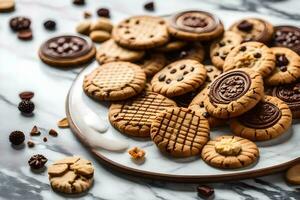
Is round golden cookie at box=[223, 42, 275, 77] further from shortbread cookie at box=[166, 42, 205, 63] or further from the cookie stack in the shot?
shortbread cookie at box=[166, 42, 205, 63]

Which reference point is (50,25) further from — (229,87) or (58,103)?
(229,87)

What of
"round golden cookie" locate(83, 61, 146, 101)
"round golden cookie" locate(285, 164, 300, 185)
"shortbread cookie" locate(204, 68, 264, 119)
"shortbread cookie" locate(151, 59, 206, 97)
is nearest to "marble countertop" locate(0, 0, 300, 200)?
"round golden cookie" locate(285, 164, 300, 185)

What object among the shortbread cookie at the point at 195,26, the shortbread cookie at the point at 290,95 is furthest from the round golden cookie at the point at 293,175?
the shortbread cookie at the point at 195,26

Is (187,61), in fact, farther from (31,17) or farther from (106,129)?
(31,17)

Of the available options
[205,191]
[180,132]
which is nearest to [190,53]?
[180,132]

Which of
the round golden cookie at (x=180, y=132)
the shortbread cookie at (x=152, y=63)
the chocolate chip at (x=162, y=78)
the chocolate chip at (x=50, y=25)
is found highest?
the round golden cookie at (x=180, y=132)

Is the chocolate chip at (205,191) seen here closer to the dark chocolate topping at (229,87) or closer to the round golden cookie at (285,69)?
the dark chocolate topping at (229,87)

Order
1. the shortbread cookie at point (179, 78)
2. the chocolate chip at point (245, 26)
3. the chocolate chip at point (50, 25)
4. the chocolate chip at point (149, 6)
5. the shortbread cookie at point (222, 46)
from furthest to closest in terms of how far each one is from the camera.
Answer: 1. the chocolate chip at point (149, 6)
2. the chocolate chip at point (50, 25)
3. the chocolate chip at point (245, 26)
4. the shortbread cookie at point (222, 46)
5. the shortbread cookie at point (179, 78)
